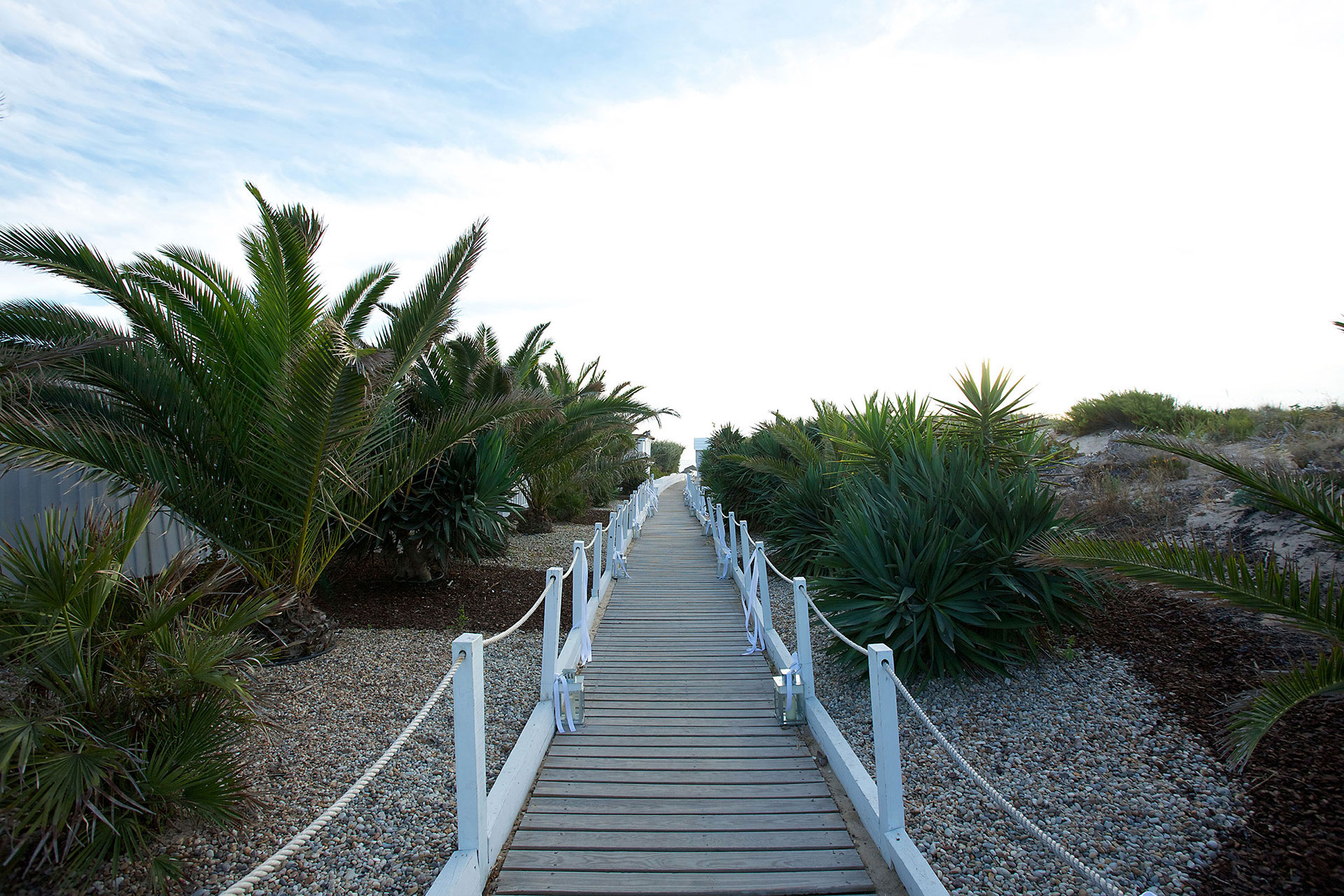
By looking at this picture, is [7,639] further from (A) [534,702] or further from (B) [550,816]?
(A) [534,702]

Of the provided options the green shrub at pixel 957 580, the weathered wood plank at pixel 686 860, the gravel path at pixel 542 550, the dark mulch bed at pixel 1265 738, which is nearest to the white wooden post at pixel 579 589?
the gravel path at pixel 542 550

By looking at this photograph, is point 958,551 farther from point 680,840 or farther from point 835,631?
point 680,840

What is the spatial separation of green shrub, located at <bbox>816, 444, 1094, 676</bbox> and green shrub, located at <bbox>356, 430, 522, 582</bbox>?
4053 mm

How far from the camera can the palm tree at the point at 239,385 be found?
4816mm

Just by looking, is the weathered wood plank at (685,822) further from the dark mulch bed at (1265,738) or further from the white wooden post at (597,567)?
the white wooden post at (597,567)

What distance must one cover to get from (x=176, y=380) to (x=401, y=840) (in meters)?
4.02

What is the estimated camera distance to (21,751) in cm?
254

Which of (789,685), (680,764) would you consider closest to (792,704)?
(789,685)

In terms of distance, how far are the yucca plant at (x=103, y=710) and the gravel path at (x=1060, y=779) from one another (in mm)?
3428

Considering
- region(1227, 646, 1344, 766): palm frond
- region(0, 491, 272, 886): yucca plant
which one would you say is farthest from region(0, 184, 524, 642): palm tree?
region(1227, 646, 1344, 766): palm frond

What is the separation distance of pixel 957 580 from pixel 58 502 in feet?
27.7

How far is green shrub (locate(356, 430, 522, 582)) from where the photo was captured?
7.79 meters

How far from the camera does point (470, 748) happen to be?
2.96 meters

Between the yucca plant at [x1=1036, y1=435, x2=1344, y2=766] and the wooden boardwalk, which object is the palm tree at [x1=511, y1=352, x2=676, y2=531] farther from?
the yucca plant at [x1=1036, y1=435, x2=1344, y2=766]
